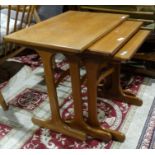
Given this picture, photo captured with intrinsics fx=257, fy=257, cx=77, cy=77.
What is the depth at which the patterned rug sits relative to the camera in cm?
143

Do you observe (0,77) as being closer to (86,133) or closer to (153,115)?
(86,133)

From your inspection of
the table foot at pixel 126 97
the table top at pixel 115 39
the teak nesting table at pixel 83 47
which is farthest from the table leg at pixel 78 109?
the table foot at pixel 126 97

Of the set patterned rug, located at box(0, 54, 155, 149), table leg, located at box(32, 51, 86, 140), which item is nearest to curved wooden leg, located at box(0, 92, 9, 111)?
patterned rug, located at box(0, 54, 155, 149)

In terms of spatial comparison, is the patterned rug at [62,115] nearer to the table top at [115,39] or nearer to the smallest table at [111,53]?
the smallest table at [111,53]

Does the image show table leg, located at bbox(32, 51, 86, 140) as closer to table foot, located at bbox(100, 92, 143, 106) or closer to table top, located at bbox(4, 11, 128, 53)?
table top, located at bbox(4, 11, 128, 53)

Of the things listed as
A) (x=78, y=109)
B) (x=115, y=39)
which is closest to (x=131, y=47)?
(x=115, y=39)

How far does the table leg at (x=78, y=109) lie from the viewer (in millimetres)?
1265

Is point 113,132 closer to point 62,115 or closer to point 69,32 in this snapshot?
point 62,115

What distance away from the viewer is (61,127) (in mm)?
1496

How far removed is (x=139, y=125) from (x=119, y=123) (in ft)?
0.39

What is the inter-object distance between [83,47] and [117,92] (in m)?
0.71

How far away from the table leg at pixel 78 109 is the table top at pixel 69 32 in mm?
97
